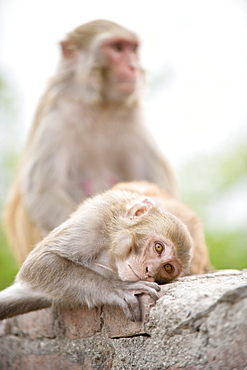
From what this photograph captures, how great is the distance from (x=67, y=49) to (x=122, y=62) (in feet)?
2.05

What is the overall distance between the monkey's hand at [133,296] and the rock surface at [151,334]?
3cm

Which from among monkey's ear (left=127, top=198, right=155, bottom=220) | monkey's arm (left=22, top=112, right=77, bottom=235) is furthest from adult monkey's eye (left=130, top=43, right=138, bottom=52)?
monkey's ear (left=127, top=198, right=155, bottom=220)

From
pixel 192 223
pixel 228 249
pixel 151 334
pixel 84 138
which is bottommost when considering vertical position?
pixel 151 334

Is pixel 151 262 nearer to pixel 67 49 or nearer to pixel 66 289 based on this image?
pixel 66 289

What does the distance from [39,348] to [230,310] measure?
4.63ft

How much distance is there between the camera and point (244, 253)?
848 centimetres

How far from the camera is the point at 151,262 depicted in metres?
2.97

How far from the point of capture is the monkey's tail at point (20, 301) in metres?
3.33

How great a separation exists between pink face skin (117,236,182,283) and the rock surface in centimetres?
9

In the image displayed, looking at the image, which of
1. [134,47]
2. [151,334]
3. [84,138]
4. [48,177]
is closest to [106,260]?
[151,334]

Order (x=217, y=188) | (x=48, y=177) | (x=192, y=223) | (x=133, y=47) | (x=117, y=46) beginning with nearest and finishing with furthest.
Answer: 1. (x=192, y=223)
2. (x=48, y=177)
3. (x=117, y=46)
4. (x=133, y=47)
5. (x=217, y=188)

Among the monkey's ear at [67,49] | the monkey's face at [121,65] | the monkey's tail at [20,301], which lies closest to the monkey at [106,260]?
the monkey's tail at [20,301]

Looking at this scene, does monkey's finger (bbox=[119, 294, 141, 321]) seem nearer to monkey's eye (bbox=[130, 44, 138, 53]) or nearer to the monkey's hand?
the monkey's hand

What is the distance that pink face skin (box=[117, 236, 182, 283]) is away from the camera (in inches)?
117
